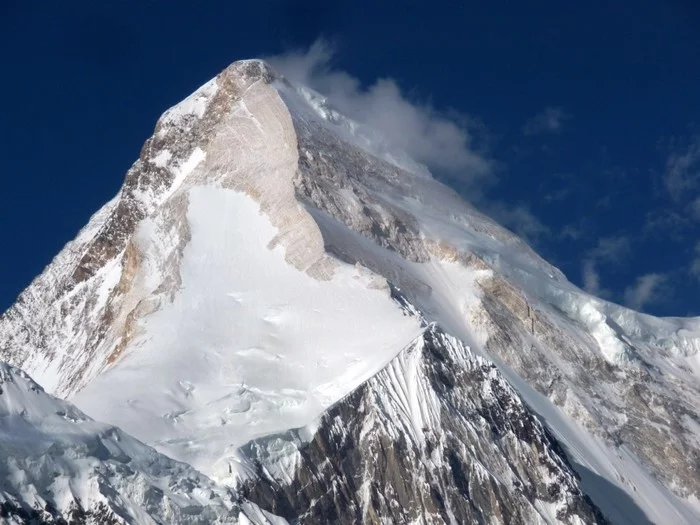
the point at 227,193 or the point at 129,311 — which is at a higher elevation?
the point at 227,193

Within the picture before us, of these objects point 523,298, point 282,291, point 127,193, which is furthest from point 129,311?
point 523,298

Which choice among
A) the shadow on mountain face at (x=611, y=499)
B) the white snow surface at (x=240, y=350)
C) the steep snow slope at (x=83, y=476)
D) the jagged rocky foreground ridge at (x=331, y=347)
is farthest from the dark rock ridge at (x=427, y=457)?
the shadow on mountain face at (x=611, y=499)

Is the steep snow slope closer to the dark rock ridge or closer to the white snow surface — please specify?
the white snow surface

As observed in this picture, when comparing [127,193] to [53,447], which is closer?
Result: [53,447]

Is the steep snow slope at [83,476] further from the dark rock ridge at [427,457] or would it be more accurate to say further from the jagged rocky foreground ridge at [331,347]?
the dark rock ridge at [427,457]

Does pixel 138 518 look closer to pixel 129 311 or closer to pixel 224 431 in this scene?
pixel 224 431

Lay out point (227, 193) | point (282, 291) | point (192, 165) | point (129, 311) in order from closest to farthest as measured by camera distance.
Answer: point (282, 291)
point (129, 311)
point (227, 193)
point (192, 165)
